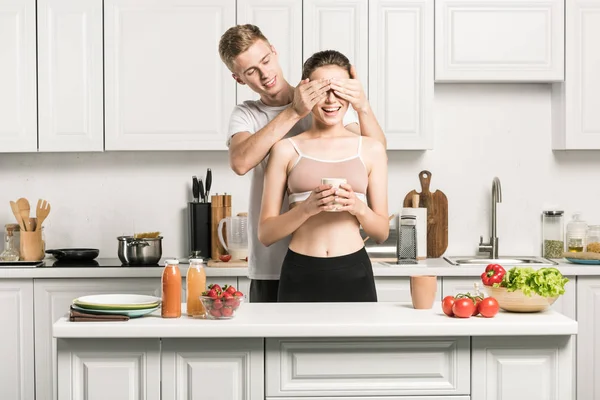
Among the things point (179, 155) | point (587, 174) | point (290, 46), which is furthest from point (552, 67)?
point (179, 155)

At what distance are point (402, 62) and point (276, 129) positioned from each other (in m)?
1.60

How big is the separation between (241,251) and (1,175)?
1.49 metres

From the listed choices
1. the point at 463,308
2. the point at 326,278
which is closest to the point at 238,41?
the point at 326,278

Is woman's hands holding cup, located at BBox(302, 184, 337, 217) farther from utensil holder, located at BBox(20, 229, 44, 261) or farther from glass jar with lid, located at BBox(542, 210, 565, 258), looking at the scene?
glass jar with lid, located at BBox(542, 210, 565, 258)

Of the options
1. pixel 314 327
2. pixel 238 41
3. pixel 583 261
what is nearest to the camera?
pixel 314 327

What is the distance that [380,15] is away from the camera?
4.29 meters

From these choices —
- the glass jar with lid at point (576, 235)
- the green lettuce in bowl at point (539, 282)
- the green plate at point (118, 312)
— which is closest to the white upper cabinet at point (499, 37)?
the glass jar with lid at point (576, 235)

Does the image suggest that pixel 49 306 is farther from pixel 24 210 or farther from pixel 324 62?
pixel 324 62

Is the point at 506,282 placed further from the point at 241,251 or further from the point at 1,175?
the point at 1,175

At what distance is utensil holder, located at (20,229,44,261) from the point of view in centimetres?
425

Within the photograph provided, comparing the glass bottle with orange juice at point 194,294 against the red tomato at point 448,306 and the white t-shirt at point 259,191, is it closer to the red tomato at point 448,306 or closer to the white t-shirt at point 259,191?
the white t-shirt at point 259,191

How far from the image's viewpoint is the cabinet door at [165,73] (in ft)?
14.0

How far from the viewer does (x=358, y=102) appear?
2898 millimetres

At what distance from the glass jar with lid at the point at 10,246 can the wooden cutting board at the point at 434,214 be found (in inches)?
83.1
